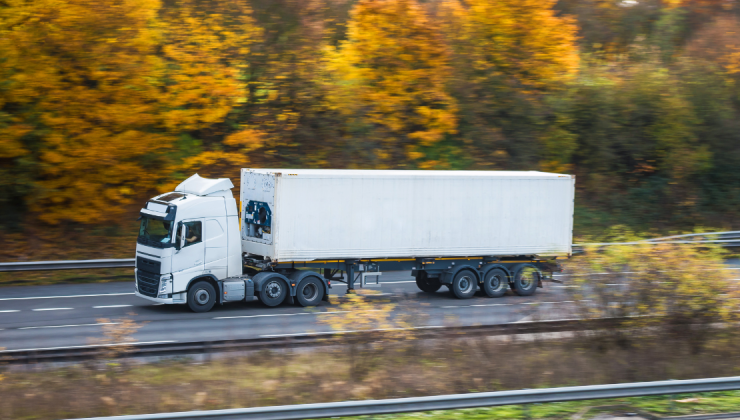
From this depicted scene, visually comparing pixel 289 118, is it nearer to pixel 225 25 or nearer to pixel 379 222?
pixel 225 25

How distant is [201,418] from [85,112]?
16.3m

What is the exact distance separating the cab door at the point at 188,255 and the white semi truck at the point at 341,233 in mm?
23

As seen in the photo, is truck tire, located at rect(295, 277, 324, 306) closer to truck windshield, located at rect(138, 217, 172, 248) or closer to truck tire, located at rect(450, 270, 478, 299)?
truck windshield, located at rect(138, 217, 172, 248)

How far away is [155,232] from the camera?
54.7ft

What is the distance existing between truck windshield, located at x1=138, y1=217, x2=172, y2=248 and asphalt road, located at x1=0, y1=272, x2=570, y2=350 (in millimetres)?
1620

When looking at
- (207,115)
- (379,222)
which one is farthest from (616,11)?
(379,222)

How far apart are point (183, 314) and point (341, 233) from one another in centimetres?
405

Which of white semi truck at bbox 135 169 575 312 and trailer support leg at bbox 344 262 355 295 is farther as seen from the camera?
trailer support leg at bbox 344 262 355 295

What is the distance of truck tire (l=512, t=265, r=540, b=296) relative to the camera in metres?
19.5

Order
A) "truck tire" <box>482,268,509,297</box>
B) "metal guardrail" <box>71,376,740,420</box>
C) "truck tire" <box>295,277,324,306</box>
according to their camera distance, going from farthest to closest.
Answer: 1. "truck tire" <box>482,268,509,297</box>
2. "truck tire" <box>295,277,324,306</box>
3. "metal guardrail" <box>71,376,740,420</box>

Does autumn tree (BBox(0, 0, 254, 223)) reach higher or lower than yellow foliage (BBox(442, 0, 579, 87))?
lower

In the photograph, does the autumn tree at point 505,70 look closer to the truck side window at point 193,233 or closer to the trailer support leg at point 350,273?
the trailer support leg at point 350,273

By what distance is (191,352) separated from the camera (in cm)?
1268

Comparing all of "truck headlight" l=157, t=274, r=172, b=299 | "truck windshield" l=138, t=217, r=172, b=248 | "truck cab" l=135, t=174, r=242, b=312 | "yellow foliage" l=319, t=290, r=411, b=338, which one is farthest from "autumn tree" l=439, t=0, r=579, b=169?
"yellow foliage" l=319, t=290, r=411, b=338
